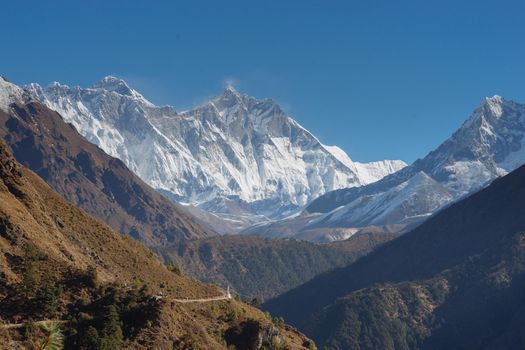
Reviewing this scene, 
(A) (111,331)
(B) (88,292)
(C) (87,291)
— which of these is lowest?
(A) (111,331)

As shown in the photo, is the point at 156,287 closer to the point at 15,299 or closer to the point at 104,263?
the point at 104,263

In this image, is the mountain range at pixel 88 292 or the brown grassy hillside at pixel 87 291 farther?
the brown grassy hillside at pixel 87 291

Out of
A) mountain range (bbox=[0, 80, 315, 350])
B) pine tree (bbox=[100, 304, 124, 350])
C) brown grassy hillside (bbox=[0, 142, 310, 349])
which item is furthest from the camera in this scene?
brown grassy hillside (bbox=[0, 142, 310, 349])

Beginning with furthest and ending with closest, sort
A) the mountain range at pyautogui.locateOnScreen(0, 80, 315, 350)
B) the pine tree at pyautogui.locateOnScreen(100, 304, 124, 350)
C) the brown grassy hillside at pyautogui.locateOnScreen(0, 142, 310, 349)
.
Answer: the brown grassy hillside at pyautogui.locateOnScreen(0, 142, 310, 349), the mountain range at pyautogui.locateOnScreen(0, 80, 315, 350), the pine tree at pyautogui.locateOnScreen(100, 304, 124, 350)

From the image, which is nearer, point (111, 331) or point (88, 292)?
point (111, 331)

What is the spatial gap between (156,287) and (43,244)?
28983 millimetres

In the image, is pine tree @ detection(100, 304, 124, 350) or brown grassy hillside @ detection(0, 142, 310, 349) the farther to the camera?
brown grassy hillside @ detection(0, 142, 310, 349)

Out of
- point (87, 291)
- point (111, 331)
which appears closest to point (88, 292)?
point (87, 291)

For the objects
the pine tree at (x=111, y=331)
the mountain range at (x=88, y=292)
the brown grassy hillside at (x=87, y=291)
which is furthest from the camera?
the brown grassy hillside at (x=87, y=291)

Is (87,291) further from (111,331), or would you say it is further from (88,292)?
(111,331)

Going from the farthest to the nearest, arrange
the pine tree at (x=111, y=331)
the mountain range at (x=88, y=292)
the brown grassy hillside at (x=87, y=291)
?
the brown grassy hillside at (x=87, y=291) < the mountain range at (x=88, y=292) < the pine tree at (x=111, y=331)

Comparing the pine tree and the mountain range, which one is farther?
the mountain range

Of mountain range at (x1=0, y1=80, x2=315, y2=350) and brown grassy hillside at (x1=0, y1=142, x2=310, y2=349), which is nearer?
mountain range at (x1=0, y1=80, x2=315, y2=350)

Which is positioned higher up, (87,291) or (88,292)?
(87,291)
